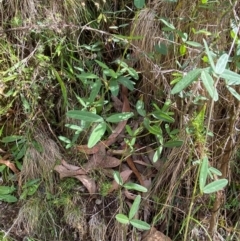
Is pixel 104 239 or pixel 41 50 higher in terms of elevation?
pixel 41 50

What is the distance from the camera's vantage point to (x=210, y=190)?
125cm

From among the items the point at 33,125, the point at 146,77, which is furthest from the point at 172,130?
the point at 33,125

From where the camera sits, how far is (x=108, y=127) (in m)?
1.46

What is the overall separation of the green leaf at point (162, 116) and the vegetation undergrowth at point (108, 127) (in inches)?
1.2

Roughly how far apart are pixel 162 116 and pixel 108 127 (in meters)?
0.18

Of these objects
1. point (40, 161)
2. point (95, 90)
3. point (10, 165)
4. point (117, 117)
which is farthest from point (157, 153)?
point (10, 165)

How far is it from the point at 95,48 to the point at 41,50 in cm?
18

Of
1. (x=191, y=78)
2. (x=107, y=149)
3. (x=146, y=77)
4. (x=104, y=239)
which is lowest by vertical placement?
(x=104, y=239)

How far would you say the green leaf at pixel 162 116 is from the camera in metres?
1.38

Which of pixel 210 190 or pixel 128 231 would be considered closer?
pixel 210 190

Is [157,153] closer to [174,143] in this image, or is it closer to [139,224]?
[174,143]

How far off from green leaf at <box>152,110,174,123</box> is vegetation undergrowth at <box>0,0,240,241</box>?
0.10ft

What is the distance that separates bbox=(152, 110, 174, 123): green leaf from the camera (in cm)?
138

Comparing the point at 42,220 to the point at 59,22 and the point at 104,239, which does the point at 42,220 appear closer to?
the point at 104,239
